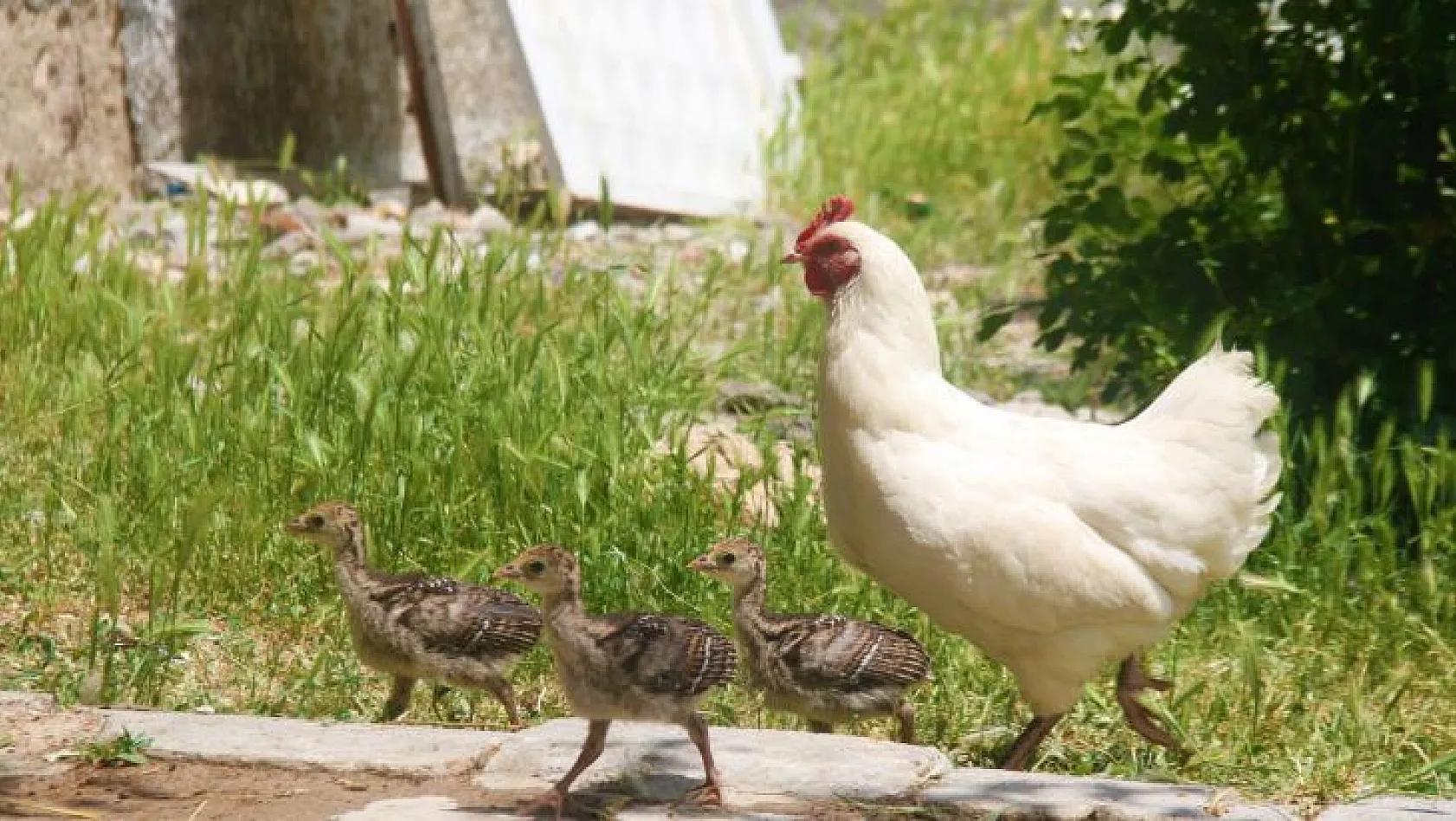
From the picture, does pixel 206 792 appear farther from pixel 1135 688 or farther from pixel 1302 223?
pixel 1302 223

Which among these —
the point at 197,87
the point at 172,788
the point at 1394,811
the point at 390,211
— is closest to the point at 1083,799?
the point at 1394,811

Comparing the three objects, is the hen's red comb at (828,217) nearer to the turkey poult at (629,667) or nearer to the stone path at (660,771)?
the turkey poult at (629,667)

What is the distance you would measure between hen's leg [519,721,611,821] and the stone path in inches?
2.6

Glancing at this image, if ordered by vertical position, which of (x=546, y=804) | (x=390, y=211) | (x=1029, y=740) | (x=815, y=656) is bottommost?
(x=1029, y=740)

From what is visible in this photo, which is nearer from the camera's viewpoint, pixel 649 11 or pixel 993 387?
pixel 993 387

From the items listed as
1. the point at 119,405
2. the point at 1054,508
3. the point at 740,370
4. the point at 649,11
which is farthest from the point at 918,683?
the point at 649,11

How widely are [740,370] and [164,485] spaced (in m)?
A: 2.69

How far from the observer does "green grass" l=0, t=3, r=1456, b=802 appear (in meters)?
4.79

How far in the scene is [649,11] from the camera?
428 inches

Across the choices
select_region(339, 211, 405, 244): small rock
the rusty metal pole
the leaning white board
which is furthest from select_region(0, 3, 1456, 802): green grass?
the leaning white board

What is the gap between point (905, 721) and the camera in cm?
469

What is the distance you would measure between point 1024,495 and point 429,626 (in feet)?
4.46

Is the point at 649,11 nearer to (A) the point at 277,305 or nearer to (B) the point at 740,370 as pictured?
(B) the point at 740,370

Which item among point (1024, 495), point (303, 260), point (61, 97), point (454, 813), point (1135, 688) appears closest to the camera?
point (454, 813)
